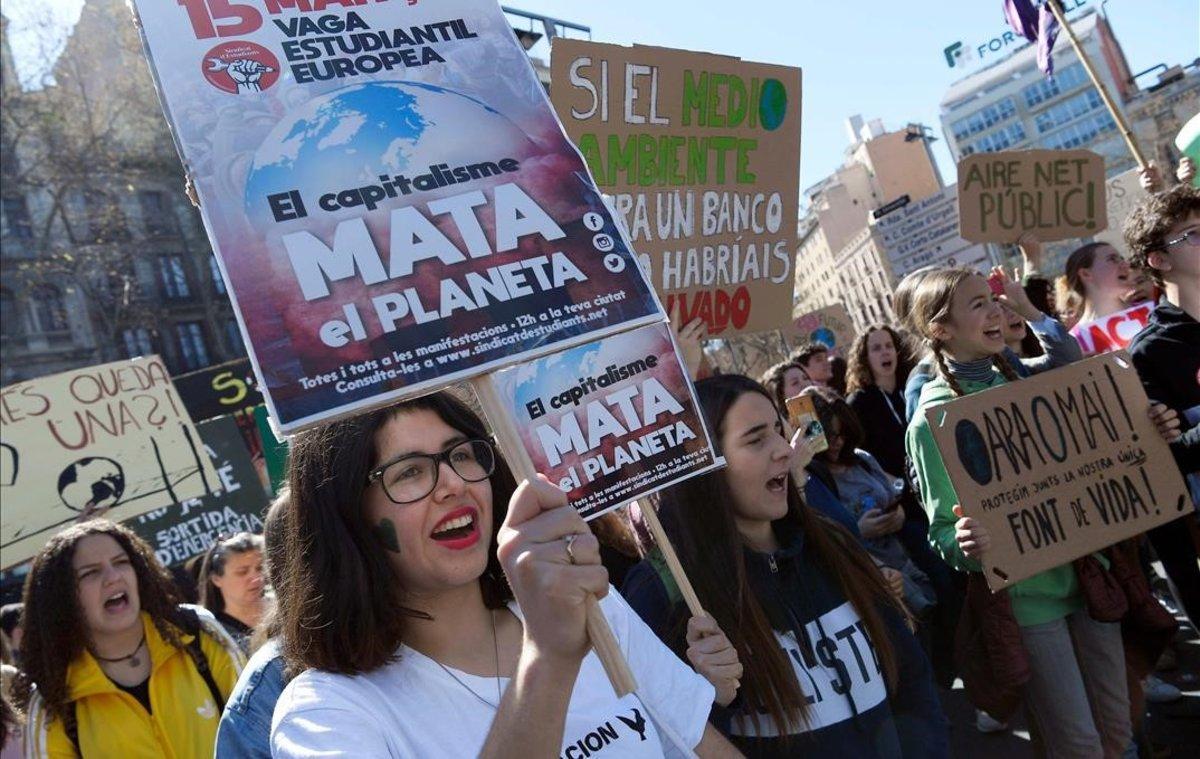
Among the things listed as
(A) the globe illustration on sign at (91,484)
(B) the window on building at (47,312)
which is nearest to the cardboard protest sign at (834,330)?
(A) the globe illustration on sign at (91,484)

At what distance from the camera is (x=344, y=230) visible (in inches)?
68.1

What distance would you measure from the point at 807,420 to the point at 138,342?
34283mm

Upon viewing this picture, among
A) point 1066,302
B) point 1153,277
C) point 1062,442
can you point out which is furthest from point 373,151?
point 1066,302

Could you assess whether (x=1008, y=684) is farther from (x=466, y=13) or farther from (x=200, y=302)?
(x=200, y=302)

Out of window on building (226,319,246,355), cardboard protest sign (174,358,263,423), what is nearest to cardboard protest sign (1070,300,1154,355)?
cardboard protest sign (174,358,263,423)

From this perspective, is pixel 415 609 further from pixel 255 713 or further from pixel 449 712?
pixel 255 713

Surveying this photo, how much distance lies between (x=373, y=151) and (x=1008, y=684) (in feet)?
8.49

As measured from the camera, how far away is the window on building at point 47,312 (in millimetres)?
32312

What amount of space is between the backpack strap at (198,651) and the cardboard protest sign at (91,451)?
2.38 m

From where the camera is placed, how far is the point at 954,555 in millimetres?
3393

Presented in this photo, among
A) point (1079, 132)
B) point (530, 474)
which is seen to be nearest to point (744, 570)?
point (530, 474)

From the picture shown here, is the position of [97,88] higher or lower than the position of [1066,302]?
higher

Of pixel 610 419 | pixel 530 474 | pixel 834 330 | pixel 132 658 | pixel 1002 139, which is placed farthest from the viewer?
pixel 1002 139

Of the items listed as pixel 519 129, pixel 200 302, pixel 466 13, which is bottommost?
pixel 519 129
